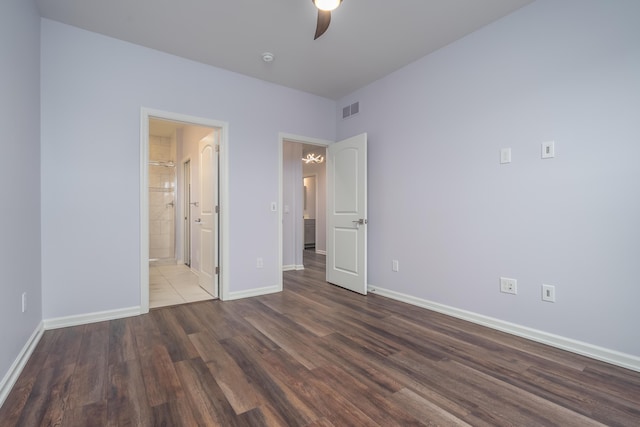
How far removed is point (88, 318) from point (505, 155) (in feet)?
13.4

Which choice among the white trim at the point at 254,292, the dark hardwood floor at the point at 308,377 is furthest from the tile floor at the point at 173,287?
the dark hardwood floor at the point at 308,377

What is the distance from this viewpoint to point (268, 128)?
3.89 meters

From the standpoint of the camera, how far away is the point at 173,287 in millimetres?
4160

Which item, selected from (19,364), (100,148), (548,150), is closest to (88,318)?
(19,364)

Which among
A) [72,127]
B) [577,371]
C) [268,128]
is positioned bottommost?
[577,371]

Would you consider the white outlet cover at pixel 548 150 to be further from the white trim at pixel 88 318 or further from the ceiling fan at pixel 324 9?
the white trim at pixel 88 318

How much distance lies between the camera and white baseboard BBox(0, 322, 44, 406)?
1670mm

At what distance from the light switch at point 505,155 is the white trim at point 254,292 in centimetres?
292

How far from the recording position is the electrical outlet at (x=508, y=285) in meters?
2.55

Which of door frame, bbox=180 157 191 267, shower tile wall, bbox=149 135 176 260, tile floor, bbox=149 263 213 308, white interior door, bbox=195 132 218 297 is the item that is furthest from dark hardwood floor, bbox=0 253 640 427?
shower tile wall, bbox=149 135 176 260

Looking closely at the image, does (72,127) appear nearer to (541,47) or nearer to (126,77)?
(126,77)

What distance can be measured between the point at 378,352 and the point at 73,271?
2797 mm

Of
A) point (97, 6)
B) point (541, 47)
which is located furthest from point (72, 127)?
point (541, 47)

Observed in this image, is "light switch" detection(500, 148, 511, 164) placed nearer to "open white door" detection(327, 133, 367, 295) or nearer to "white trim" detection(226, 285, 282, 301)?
"open white door" detection(327, 133, 367, 295)
